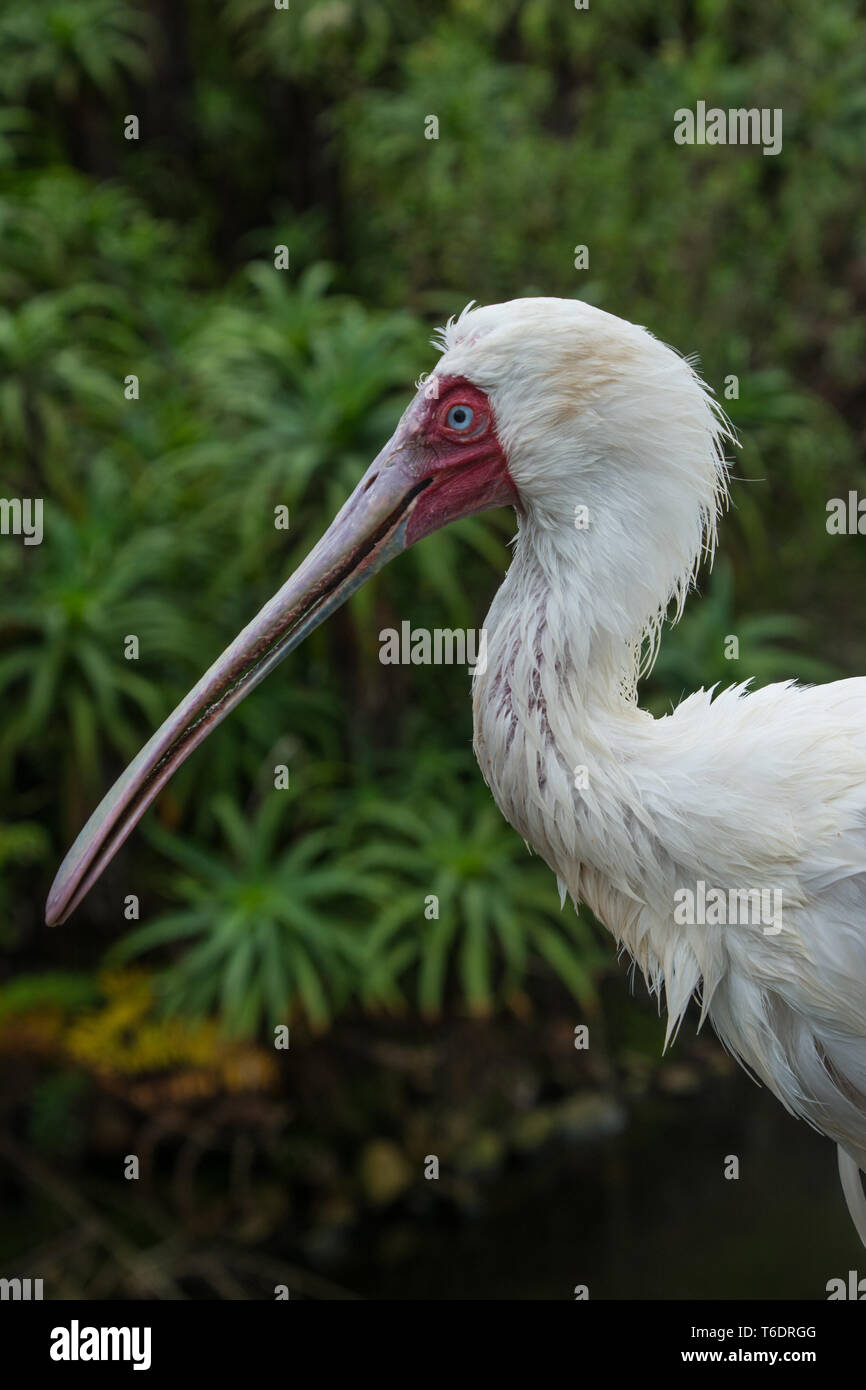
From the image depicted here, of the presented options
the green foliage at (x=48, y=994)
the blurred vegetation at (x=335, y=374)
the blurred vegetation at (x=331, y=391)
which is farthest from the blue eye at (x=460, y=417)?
the green foliage at (x=48, y=994)

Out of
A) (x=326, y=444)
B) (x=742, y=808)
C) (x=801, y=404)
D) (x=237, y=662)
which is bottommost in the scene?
(x=742, y=808)

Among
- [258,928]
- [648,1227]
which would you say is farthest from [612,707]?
[648,1227]

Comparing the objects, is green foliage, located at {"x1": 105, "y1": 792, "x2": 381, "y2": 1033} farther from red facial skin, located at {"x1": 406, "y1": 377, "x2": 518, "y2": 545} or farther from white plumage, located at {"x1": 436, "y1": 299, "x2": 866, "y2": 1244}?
red facial skin, located at {"x1": 406, "y1": 377, "x2": 518, "y2": 545}

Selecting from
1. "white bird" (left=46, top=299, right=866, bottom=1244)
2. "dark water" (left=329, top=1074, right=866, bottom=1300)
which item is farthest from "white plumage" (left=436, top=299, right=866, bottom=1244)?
"dark water" (left=329, top=1074, right=866, bottom=1300)

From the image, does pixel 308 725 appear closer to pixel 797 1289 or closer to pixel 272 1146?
pixel 272 1146

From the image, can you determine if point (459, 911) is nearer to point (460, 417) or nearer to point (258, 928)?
point (258, 928)

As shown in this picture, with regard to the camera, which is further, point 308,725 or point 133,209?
point 133,209

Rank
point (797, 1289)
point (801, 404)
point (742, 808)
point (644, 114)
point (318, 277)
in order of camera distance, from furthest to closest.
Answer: point (644, 114) < point (801, 404) < point (318, 277) < point (797, 1289) < point (742, 808)

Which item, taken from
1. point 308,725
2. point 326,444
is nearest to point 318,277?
point 326,444

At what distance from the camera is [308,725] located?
20.8ft

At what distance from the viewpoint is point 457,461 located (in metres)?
2.39

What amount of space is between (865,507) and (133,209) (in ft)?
16.4

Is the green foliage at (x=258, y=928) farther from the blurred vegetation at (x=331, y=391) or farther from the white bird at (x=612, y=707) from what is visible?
the white bird at (x=612, y=707)

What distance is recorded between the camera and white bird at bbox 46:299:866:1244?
2289 mm
